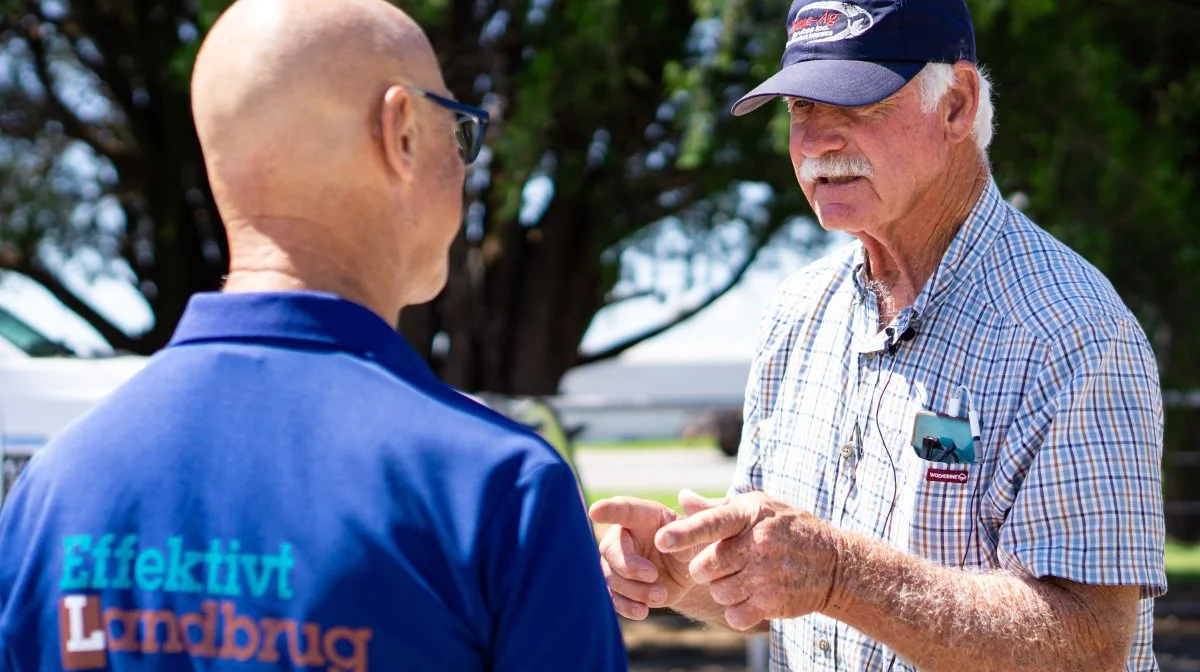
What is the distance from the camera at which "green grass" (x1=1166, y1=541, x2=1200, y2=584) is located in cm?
1117

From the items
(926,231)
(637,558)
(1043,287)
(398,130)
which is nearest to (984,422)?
(1043,287)

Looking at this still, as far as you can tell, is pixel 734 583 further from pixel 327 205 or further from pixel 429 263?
pixel 327 205

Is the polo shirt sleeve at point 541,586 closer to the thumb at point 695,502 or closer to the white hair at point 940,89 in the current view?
the thumb at point 695,502

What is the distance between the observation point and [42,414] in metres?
4.67

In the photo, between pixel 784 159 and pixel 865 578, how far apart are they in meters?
6.93

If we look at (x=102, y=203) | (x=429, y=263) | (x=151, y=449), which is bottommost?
(x=102, y=203)

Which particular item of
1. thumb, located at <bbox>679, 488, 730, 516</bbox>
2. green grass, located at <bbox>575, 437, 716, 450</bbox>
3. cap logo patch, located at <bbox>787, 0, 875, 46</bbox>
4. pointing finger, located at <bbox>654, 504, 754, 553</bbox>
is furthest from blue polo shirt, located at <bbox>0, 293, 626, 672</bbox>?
green grass, located at <bbox>575, 437, 716, 450</bbox>

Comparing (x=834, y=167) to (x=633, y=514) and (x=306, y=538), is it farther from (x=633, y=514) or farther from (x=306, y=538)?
(x=306, y=538)

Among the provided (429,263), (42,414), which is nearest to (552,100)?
(42,414)

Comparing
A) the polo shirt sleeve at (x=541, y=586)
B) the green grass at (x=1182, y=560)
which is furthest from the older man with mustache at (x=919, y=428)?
the green grass at (x=1182, y=560)

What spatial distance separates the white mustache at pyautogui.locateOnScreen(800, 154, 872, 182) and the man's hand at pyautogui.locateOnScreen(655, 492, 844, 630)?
2.34 ft

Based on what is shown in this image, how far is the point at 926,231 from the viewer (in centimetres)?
250

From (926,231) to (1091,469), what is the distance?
0.60 meters

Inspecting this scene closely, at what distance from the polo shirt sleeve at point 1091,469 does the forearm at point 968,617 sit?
7 cm
